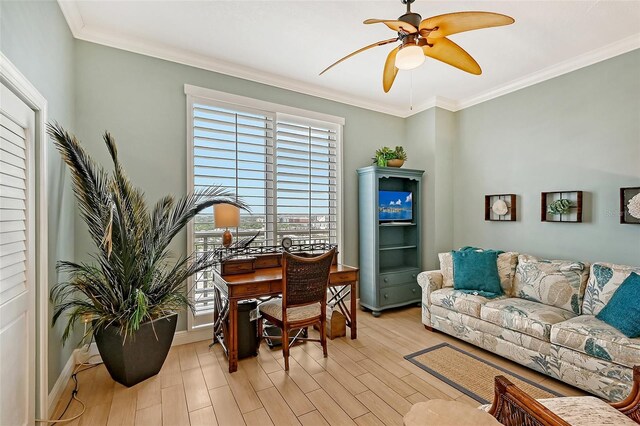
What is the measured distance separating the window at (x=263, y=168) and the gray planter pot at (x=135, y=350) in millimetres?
699

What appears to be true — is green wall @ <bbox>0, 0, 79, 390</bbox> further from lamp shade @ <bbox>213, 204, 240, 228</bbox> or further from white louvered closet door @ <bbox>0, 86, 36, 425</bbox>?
lamp shade @ <bbox>213, 204, 240, 228</bbox>

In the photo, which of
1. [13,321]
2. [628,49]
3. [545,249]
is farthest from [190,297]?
[628,49]

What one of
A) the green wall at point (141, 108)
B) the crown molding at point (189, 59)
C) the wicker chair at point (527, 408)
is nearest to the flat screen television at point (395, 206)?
the crown molding at point (189, 59)

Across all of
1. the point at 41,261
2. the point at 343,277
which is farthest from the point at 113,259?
the point at 343,277

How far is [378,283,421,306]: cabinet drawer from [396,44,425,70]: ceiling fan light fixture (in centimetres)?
280

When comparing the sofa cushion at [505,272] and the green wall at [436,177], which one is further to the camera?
the green wall at [436,177]

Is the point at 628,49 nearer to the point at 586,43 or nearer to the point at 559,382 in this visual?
the point at 586,43

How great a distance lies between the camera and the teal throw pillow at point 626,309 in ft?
6.91

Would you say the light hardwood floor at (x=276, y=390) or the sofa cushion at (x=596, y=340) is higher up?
the sofa cushion at (x=596, y=340)

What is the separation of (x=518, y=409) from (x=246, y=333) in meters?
2.26

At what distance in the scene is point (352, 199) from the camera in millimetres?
4172

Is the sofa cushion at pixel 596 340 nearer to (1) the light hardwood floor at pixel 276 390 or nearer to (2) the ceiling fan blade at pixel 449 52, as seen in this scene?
(1) the light hardwood floor at pixel 276 390

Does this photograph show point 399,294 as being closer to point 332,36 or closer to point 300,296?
point 300,296

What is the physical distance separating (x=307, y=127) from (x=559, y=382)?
3542 mm
